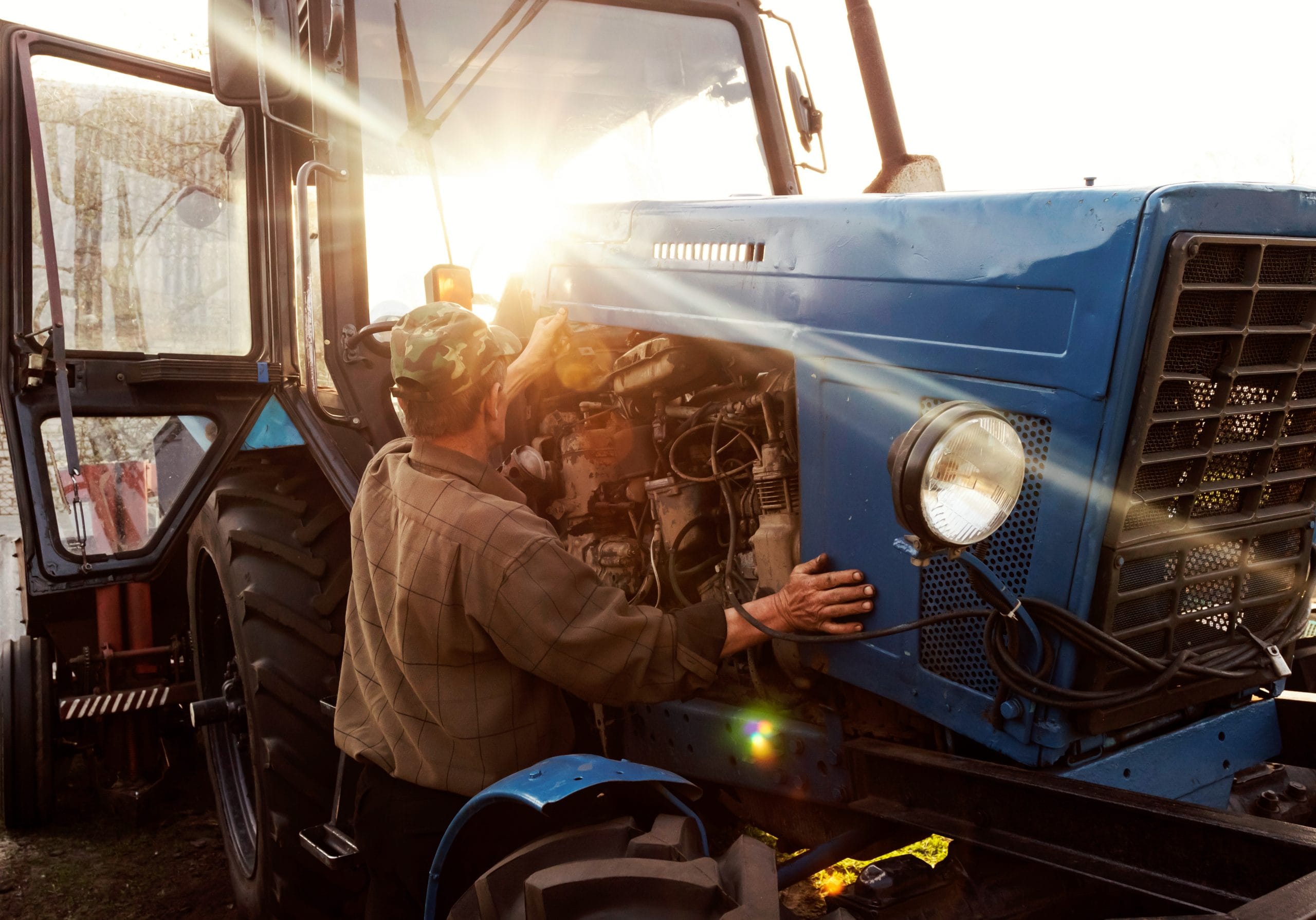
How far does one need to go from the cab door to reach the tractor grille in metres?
2.52

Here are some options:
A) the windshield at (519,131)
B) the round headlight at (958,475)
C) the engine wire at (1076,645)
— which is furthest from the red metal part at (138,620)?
the round headlight at (958,475)

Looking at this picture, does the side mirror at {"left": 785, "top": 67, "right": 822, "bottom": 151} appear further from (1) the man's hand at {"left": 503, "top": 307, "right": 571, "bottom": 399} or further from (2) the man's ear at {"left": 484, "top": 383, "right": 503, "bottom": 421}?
(2) the man's ear at {"left": 484, "top": 383, "right": 503, "bottom": 421}

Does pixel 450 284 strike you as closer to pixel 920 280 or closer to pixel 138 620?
pixel 920 280

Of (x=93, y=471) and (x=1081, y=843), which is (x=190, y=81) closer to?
(x=93, y=471)

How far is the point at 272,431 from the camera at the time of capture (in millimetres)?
3289

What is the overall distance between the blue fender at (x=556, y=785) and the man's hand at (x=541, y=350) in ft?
3.87

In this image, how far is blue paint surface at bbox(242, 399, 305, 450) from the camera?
3246 mm

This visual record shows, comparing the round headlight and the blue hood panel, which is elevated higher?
the blue hood panel

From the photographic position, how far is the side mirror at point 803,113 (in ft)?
11.5

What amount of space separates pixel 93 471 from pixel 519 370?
1.47 m

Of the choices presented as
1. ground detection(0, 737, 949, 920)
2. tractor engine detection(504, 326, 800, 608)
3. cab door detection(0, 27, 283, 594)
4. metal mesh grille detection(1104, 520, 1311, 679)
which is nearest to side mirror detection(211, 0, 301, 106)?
cab door detection(0, 27, 283, 594)

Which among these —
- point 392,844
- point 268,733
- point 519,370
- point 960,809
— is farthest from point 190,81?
point 960,809

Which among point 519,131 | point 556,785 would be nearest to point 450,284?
point 519,131

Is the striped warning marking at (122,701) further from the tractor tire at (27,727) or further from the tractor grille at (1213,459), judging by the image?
the tractor grille at (1213,459)
